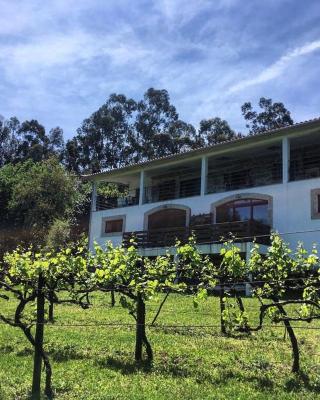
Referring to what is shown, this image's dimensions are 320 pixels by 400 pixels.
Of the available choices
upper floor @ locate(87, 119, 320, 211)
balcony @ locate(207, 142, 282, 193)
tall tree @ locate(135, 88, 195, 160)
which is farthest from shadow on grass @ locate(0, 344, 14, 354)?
tall tree @ locate(135, 88, 195, 160)

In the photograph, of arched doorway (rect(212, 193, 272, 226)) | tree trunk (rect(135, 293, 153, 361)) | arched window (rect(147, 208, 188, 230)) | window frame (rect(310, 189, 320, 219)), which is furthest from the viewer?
arched window (rect(147, 208, 188, 230))

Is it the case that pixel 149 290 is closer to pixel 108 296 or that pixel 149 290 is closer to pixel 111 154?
pixel 108 296

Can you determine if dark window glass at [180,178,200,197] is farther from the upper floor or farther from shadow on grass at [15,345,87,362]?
shadow on grass at [15,345,87,362]

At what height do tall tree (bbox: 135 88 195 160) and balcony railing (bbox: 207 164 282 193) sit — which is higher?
tall tree (bbox: 135 88 195 160)

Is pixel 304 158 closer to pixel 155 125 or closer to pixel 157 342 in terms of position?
pixel 157 342

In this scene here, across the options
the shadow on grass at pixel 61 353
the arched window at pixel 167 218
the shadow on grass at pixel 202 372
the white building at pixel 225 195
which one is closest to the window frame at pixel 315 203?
the white building at pixel 225 195

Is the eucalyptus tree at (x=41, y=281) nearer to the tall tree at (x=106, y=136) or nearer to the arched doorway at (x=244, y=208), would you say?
the arched doorway at (x=244, y=208)

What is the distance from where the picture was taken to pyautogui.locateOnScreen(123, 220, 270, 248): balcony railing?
2138 centimetres

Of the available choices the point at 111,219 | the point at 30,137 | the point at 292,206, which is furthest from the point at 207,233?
the point at 30,137

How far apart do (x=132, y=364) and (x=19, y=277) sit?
217cm

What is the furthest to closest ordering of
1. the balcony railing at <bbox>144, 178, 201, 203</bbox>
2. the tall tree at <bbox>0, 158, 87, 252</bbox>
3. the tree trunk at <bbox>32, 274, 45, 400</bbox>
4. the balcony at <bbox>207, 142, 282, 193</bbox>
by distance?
the tall tree at <bbox>0, 158, 87, 252</bbox> < the balcony railing at <bbox>144, 178, 201, 203</bbox> < the balcony at <bbox>207, 142, 282, 193</bbox> < the tree trunk at <bbox>32, 274, 45, 400</bbox>

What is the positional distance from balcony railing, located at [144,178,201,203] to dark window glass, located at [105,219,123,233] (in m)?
2.02

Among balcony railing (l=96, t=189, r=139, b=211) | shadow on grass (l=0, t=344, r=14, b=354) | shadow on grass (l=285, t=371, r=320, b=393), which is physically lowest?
shadow on grass (l=0, t=344, r=14, b=354)

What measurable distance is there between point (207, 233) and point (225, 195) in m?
2.47
